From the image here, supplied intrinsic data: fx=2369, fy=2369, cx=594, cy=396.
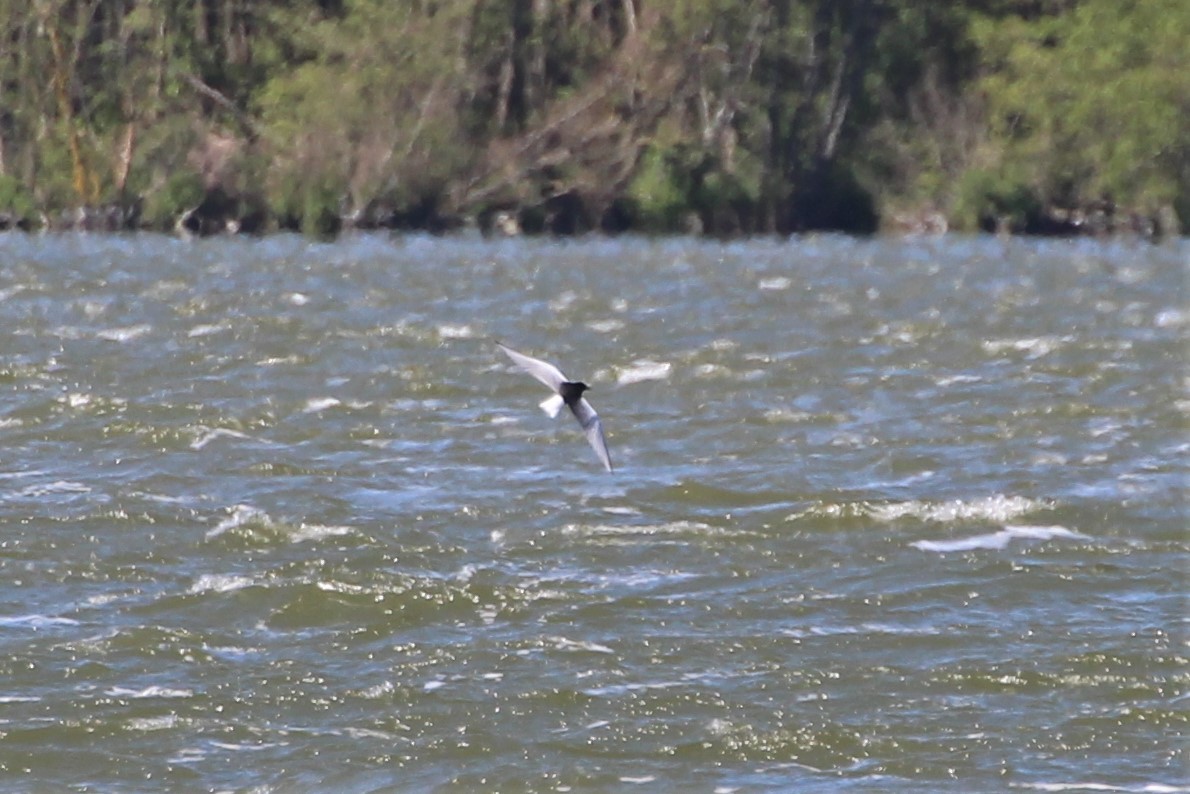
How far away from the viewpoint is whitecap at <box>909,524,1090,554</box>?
1032cm

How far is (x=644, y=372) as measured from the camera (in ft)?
54.7

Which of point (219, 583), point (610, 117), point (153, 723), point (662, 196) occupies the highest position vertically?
point (610, 117)

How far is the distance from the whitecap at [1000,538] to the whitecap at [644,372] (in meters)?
5.70

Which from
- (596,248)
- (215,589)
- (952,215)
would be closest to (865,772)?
(215,589)

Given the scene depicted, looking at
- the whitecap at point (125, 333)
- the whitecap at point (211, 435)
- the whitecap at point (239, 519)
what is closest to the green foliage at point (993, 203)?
the whitecap at point (125, 333)

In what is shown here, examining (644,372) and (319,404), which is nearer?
(319,404)

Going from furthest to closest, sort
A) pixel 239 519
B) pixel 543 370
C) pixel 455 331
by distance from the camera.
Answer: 1. pixel 455 331
2. pixel 239 519
3. pixel 543 370

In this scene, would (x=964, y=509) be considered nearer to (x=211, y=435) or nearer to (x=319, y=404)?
(x=211, y=435)

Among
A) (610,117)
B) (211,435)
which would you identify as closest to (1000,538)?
(211,435)

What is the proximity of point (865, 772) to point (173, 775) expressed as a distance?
7.15ft

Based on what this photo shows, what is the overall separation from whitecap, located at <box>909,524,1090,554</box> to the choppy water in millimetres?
24

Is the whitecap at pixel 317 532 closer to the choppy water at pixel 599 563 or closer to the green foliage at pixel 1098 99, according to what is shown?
the choppy water at pixel 599 563

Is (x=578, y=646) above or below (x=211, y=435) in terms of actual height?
below

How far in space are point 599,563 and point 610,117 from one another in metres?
35.2
